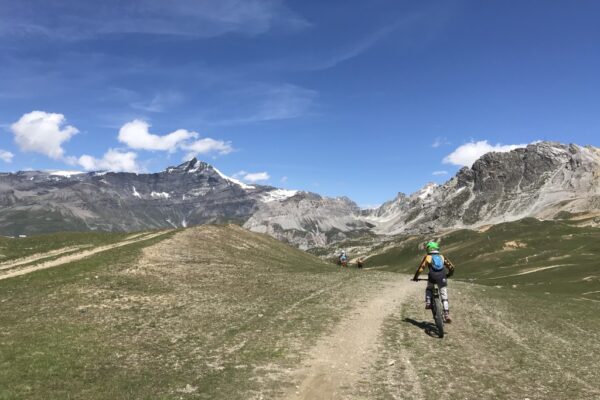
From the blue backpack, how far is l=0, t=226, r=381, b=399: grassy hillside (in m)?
6.42

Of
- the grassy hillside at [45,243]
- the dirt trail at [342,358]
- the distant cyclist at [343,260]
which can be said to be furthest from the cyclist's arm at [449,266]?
the distant cyclist at [343,260]

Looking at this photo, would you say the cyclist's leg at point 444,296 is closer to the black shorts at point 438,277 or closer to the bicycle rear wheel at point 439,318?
the black shorts at point 438,277

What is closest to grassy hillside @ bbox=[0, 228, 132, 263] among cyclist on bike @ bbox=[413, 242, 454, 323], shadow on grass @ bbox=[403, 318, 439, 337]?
shadow on grass @ bbox=[403, 318, 439, 337]

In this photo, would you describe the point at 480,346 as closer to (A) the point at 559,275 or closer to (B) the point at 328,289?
(B) the point at 328,289

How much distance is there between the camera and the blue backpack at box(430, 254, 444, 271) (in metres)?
25.9

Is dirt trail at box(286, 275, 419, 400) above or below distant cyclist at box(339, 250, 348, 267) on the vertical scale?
below

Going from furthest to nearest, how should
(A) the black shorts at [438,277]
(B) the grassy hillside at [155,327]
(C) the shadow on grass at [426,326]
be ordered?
(A) the black shorts at [438,277]
(C) the shadow on grass at [426,326]
(B) the grassy hillside at [155,327]

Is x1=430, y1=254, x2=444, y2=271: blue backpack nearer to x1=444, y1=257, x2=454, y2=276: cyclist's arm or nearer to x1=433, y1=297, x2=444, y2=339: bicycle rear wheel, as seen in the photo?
x1=444, y1=257, x2=454, y2=276: cyclist's arm

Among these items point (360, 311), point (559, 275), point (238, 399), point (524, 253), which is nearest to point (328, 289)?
point (360, 311)

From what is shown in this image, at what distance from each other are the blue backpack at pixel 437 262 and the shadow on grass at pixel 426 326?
129 inches

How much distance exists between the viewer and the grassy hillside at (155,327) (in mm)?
16469

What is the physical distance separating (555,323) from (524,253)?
173m

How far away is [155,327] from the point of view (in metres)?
24.8

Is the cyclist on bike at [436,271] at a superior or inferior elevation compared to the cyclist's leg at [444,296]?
superior
